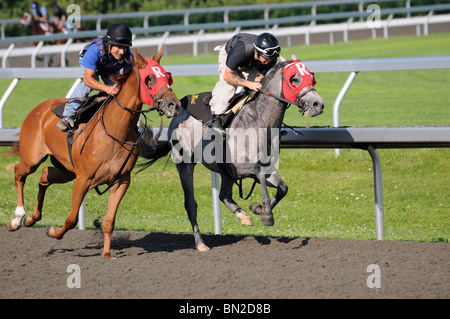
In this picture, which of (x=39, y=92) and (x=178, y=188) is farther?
(x=39, y=92)

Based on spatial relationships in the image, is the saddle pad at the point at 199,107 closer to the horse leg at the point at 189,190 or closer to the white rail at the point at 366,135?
the horse leg at the point at 189,190

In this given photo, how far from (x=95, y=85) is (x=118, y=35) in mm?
476

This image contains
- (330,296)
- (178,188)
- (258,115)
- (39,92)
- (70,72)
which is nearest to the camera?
(330,296)

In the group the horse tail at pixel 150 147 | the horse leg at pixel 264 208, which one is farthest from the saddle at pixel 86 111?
the horse leg at pixel 264 208

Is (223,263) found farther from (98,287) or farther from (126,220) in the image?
(126,220)

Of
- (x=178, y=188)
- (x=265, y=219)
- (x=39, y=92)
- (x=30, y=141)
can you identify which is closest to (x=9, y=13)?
(x=39, y=92)

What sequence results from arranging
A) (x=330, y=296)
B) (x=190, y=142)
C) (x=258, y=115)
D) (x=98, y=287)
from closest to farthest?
(x=330, y=296) < (x=98, y=287) < (x=258, y=115) < (x=190, y=142)

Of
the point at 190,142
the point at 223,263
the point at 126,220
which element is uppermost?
the point at 190,142

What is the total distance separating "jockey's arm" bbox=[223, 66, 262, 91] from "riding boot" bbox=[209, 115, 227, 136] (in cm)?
37

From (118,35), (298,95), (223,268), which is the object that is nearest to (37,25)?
(118,35)

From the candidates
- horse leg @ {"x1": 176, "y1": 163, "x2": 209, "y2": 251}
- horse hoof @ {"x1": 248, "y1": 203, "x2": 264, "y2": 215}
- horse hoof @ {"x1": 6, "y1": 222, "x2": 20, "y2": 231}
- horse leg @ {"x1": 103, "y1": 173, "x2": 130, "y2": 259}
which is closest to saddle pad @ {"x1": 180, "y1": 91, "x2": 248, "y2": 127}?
horse leg @ {"x1": 176, "y1": 163, "x2": 209, "y2": 251}

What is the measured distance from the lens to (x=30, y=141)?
7.28 meters
